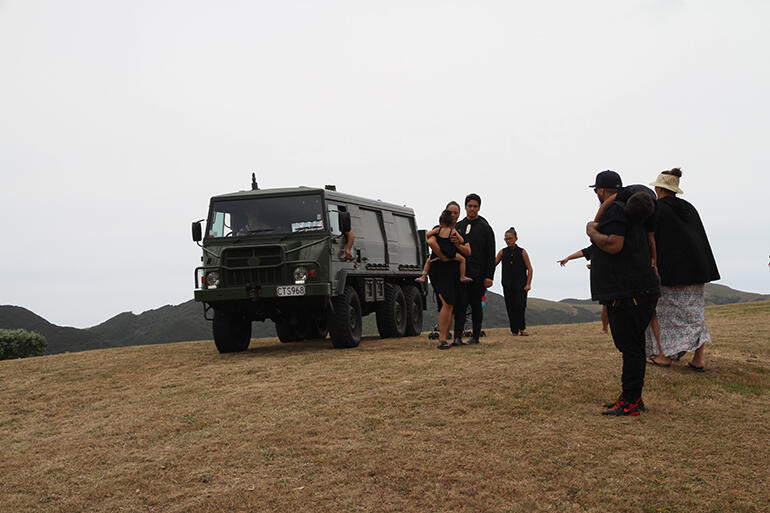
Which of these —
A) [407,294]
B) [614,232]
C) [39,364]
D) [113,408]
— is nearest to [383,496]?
[614,232]

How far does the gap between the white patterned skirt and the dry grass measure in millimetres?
375

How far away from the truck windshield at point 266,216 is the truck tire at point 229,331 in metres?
1.40

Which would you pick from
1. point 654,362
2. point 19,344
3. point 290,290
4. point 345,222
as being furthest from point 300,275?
point 19,344

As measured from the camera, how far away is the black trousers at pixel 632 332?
6.31m

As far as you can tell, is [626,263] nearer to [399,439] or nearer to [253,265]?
[399,439]

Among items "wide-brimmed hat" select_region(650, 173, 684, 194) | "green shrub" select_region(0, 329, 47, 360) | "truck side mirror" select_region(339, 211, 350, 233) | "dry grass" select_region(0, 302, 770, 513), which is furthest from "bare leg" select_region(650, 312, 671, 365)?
"green shrub" select_region(0, 329, 47, 360)

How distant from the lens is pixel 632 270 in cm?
631

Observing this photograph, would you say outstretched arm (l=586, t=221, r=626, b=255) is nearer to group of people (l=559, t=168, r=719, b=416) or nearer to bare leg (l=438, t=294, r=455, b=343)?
group of people (l=559, t=168, r=719, b=416)

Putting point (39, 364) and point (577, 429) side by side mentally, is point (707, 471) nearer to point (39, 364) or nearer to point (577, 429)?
point (577, 429)

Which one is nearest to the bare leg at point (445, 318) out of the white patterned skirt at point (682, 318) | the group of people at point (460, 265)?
the group of people at point (460, 265)

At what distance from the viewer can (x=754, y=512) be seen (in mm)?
4602

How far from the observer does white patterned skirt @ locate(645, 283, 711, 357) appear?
318 inches

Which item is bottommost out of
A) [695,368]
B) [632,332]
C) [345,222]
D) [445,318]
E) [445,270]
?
[695,368]

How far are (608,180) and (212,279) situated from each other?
723 centimetres
